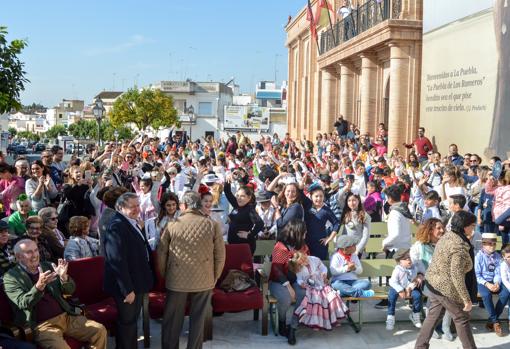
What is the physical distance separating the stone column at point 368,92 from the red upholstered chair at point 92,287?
55.3 feet

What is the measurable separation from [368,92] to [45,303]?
1802 cm

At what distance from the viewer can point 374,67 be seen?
854 inches

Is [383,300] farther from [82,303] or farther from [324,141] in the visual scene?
[324,141]

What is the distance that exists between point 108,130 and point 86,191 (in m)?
81.7

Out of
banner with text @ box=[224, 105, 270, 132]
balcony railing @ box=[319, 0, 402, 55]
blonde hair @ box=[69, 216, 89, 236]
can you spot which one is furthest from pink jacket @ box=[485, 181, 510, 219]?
banner with text @ box=[224, 105, 270, 132]

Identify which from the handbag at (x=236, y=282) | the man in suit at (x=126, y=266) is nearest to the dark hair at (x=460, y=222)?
the handbag at (x=236, y=282)

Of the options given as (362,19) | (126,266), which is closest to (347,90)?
(362,19)

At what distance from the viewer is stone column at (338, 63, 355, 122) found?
2534 centimetres

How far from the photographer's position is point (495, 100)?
45.5 ft

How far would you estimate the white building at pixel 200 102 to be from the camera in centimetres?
8262

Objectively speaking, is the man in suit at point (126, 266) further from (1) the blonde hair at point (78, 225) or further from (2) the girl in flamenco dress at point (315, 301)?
(2) the girl in flamenco dress at point (315, 301)

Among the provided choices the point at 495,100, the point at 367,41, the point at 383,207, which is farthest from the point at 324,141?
the point at 383,207

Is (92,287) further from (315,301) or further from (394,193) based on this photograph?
(394,193)

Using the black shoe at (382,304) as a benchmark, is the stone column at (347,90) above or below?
above
